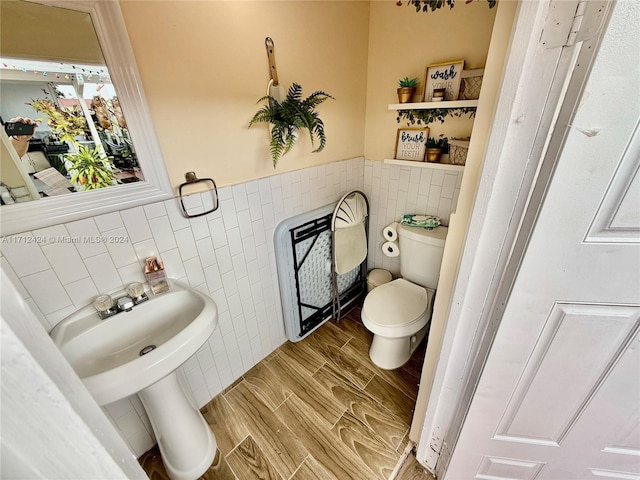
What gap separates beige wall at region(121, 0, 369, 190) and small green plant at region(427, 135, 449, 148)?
1.82 feet

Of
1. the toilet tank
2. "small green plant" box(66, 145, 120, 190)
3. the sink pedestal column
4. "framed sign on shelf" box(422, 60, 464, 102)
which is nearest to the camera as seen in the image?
"small green plant" box(66, 145, 120, 190)

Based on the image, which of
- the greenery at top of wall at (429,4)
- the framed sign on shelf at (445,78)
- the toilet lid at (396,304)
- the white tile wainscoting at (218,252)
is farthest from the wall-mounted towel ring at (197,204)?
the greenery at top of wall at (429,4)

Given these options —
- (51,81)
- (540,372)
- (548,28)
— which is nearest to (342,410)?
(540,372)

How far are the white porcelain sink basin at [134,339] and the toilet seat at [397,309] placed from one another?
2.79 ft

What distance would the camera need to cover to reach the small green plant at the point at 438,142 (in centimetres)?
143

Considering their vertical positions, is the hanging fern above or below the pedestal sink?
above

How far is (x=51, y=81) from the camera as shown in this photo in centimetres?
75

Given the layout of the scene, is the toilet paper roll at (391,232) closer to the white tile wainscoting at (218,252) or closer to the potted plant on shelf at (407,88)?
the white tile wainscoting at (218,252)

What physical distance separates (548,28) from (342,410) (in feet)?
5.11

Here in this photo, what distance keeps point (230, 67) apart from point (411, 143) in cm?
104

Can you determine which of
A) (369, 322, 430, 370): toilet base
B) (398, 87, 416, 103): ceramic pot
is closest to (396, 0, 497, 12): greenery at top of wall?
(398, 87, 416, 103): ceramic pot

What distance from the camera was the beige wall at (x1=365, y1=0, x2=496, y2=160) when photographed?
3.90 feet

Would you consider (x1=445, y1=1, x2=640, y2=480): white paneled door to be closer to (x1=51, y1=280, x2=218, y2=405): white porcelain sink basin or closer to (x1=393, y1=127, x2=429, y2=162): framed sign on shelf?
(x1=51, y1=280, x2=218, y2=405): white porcelain sink basin

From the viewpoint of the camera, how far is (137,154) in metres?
0.89
